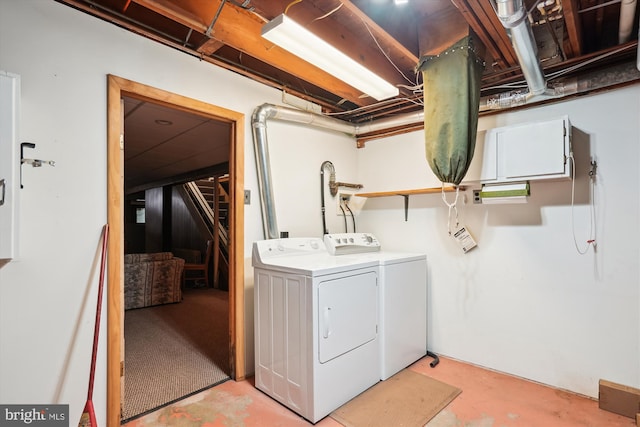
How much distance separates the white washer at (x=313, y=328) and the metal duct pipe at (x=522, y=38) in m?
1.62

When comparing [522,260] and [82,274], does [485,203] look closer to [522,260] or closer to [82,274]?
[522,260]

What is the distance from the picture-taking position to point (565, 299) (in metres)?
2.38

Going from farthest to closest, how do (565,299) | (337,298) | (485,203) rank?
1. (485,203)
2. (565,299)
3. (337,298)

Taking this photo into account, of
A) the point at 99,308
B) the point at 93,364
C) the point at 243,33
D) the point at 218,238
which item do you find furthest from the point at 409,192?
the point at 218,238

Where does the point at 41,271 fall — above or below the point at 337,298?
above

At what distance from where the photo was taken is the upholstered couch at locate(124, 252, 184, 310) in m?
4.62

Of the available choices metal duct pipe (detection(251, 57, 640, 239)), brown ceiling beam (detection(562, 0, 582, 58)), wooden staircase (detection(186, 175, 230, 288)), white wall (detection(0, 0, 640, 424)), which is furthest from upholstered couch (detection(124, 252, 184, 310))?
brown ceiling beam (detection(562, 0, 582, 58))

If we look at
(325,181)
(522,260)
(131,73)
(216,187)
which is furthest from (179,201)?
(522,260)

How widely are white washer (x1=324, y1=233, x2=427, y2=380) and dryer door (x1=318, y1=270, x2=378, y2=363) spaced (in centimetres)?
13

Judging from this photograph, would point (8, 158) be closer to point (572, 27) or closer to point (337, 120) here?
point (337, 120)

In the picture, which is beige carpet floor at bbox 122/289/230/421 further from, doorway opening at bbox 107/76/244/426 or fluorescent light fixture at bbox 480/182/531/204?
fluorescent light fixture at bbox 480/182/531/204

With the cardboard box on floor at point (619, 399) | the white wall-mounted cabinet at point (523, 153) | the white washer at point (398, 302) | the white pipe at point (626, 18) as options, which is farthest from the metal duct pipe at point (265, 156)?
the cardboard box on floor at point (619, 399)

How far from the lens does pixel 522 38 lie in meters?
1.70

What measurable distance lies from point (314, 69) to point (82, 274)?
2083mm
